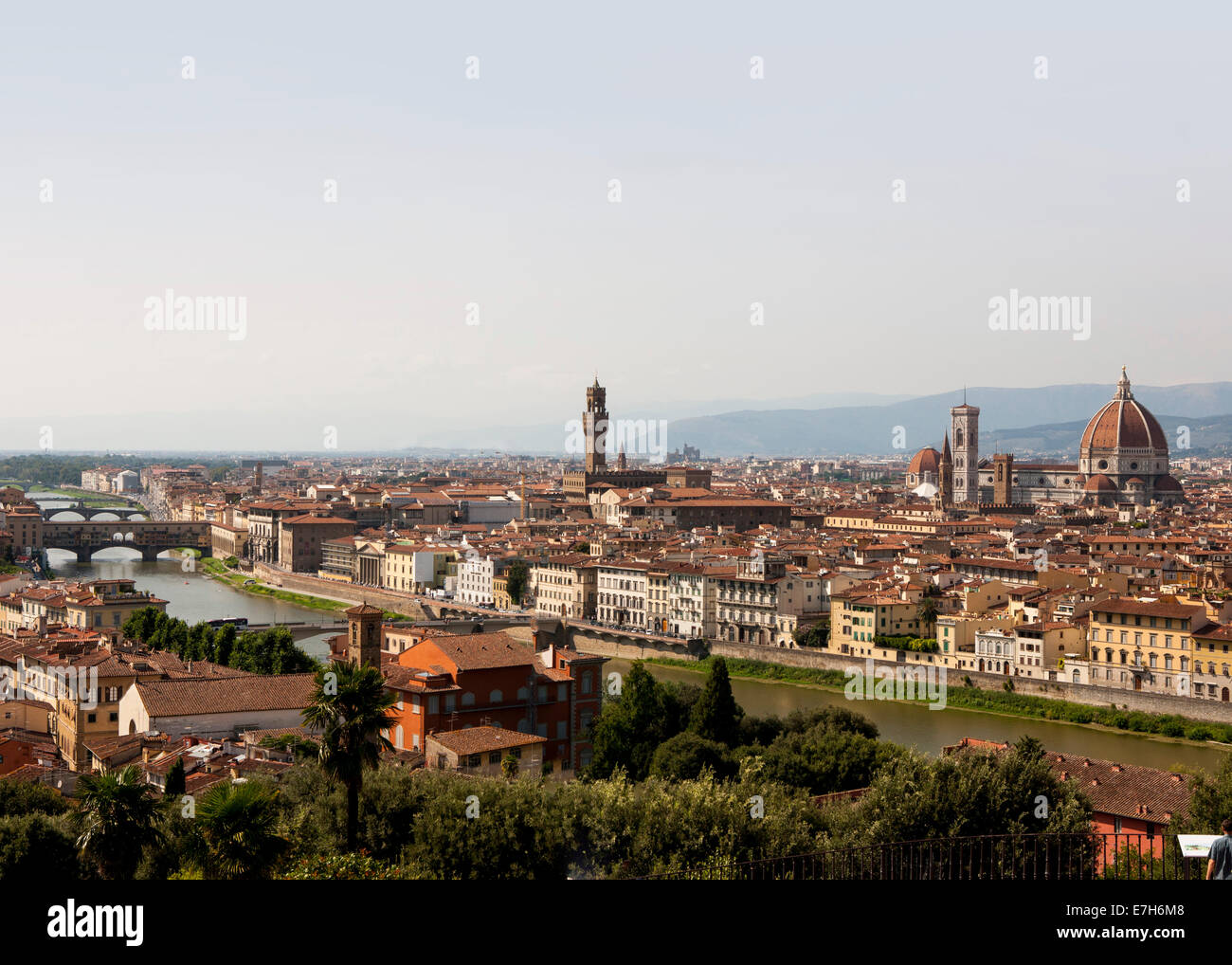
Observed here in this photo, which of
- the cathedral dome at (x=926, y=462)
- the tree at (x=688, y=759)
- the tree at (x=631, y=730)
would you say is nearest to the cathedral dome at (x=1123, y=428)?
the cathedral dome at (x=926, y=462)

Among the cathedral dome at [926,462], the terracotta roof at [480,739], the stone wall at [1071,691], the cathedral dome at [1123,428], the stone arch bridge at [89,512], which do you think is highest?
the cathedral dome at [1123,428]

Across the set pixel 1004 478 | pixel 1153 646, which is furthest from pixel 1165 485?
pixel 1153 646

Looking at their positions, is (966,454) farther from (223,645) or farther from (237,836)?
(237,836)

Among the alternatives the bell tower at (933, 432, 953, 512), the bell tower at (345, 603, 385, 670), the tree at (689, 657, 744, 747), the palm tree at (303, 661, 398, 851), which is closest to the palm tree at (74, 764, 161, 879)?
the palm tree at (303, 661, 398, 851)

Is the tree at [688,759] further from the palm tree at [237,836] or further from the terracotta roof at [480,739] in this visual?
the palm tree at [237,836]

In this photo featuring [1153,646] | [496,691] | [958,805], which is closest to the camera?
[958,805]
